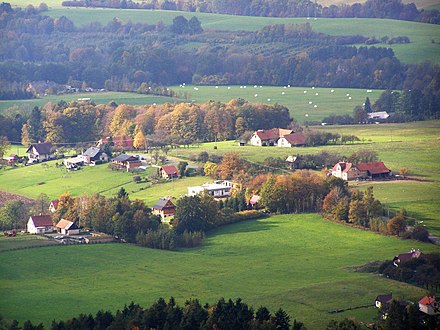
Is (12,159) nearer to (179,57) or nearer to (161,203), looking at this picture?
(161,203)

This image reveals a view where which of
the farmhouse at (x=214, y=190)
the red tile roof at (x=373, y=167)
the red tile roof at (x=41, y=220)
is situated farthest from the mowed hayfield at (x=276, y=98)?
the red tile roof at (x=41, y=220)

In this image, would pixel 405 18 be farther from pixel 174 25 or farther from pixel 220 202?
pixel 220 202

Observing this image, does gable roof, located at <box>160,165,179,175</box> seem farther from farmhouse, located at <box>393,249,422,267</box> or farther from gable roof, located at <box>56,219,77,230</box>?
farmhouse, located at <box>393,249,422,267</box>

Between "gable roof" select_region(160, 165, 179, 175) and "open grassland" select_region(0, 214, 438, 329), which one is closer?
"open grassland" select_region(0, 214, 438, 329)

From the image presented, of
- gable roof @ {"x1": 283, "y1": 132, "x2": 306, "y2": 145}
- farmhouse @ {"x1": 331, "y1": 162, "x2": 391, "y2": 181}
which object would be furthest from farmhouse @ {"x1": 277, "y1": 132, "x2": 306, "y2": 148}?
farmhouse @ {"x1": 331, "y1": 162, "x2": 391, "y2": 181}

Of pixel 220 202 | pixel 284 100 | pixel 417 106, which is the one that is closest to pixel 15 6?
pixel 284 100

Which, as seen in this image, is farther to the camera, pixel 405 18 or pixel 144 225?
pixel 405 18

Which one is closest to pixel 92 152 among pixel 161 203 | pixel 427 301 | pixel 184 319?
pixel 161 203

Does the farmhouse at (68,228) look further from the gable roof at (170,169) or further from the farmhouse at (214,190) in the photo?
the gable roof at (170,169)
